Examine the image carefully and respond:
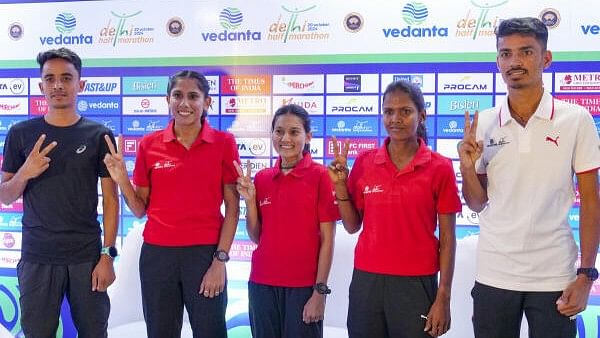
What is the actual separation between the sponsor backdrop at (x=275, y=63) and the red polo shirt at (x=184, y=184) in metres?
1.14

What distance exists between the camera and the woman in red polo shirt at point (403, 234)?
2.04m

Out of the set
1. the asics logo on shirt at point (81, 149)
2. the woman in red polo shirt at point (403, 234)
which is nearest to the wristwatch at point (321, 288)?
the woman in red polo shirt at point (403, 234)

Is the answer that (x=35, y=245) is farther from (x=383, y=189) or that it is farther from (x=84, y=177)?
(x=383, y=189)

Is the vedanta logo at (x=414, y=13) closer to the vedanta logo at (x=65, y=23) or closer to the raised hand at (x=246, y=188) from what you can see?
the raised hand at (x=246, y=188)

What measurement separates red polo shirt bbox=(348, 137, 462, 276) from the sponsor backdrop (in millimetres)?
1312

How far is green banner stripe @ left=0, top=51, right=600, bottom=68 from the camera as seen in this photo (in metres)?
3.28

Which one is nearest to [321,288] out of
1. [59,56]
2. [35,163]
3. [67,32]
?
[35,163]

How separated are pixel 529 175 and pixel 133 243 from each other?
226 centimetres

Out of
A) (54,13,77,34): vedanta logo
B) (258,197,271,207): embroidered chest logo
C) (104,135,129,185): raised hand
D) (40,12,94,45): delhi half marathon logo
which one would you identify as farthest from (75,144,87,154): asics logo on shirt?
(54,13,77,34): vedanta logo

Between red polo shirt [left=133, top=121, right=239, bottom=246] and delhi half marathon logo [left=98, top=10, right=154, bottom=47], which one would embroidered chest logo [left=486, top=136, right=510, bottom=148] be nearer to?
red polo shirt [left=133, top=121, right=239, bottom=246]

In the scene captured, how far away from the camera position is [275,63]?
3.51 m

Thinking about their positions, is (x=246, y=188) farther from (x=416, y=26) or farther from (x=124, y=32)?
(x=124, y=32)

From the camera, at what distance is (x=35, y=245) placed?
2.38m

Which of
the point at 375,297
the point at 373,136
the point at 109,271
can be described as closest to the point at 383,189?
the point at 375,297
